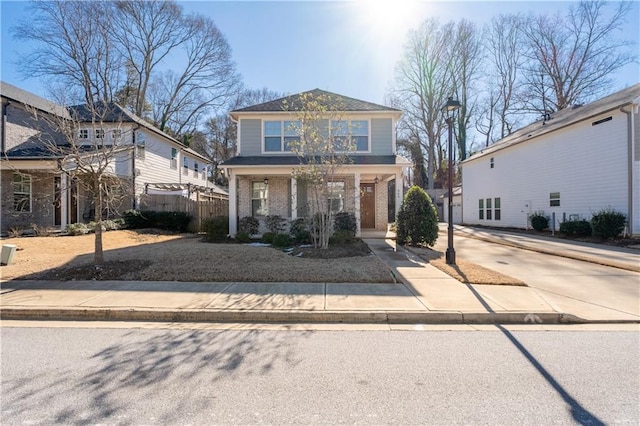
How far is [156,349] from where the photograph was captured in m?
3.86

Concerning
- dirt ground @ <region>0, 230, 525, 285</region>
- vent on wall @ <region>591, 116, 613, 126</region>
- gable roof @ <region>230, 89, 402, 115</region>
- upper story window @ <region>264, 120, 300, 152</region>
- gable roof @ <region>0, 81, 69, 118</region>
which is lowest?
dirt ground @ <region>0, 230, 525, 285</region>

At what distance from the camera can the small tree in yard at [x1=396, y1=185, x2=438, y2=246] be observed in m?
11.4

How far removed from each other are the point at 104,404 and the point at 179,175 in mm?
23832

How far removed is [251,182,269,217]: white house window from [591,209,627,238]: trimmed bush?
14.8 meters

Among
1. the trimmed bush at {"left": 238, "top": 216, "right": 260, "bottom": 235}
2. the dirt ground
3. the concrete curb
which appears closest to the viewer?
the concrete curb

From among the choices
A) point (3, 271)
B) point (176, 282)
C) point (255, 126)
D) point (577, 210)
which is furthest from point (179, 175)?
point (577, 210)

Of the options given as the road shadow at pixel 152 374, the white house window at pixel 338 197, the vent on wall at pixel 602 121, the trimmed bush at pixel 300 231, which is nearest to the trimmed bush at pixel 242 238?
the trimmed bush at pixel 300 231

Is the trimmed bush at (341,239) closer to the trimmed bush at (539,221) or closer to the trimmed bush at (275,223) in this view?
the trimmed bush at (275,223)

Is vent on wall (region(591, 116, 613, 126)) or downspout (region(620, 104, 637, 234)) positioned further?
vent on wall (region(591, 116, 613, 126))

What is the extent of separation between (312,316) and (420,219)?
7655 mm

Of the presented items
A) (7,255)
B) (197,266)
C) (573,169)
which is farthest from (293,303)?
(573,169)

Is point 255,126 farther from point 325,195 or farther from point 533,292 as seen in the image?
point 533,292

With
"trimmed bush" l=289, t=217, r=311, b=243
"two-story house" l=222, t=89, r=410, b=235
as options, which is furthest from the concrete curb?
"two-story house" l=222, t=89, r=410, b=235

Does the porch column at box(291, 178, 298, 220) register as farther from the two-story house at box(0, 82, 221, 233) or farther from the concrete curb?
the concrete curb
